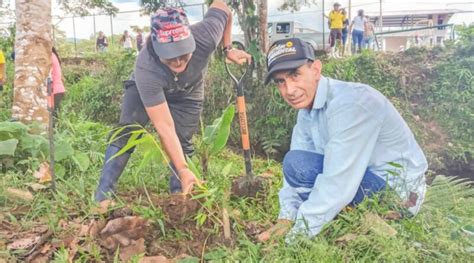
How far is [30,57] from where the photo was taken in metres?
4.16

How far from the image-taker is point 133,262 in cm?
198

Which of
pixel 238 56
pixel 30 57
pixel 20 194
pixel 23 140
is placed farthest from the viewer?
pixel 30 57

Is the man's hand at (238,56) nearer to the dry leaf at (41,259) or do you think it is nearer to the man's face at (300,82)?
the man's face at (300,82)

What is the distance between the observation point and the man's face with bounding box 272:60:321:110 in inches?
84.2

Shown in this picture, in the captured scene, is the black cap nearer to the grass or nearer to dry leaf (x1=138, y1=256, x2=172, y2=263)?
the grass

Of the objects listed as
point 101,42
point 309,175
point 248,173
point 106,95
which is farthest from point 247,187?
point 101,42

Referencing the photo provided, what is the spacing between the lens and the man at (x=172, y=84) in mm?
2521

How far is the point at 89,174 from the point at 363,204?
2146 mm

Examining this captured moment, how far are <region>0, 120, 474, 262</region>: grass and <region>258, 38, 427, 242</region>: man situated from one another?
89mm

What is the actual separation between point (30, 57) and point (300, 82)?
2818 millimetres

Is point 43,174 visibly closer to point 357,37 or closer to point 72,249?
point 72,249

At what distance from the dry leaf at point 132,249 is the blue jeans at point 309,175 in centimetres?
73

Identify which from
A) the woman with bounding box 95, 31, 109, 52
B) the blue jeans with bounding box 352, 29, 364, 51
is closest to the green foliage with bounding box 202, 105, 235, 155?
the blue jeans with bounding box 352, 29, 364, 51

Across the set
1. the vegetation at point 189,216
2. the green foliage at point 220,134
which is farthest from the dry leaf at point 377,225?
the green foliage at point 220,134
